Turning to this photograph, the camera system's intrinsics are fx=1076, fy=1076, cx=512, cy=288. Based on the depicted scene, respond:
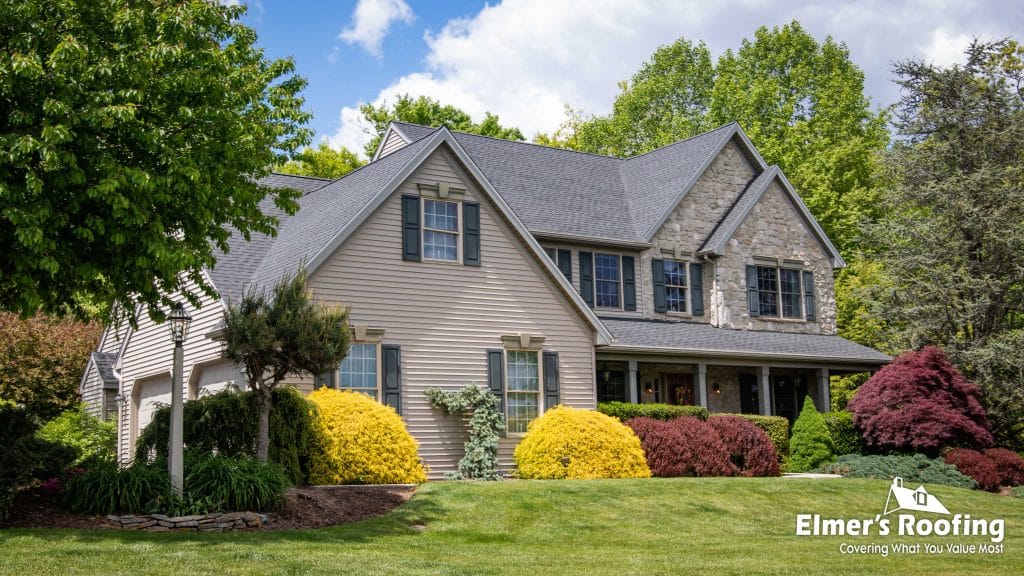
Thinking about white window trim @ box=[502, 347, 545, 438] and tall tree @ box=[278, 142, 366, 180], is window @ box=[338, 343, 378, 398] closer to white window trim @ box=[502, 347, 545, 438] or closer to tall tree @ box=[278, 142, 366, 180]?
white window trim @ box=[502, 347, 545, 438]

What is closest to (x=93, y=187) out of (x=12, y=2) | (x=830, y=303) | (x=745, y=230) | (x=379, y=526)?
(x=12, y=2)

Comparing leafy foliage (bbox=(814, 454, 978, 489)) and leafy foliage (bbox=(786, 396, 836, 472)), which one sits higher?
leafy foliage (bbox=(786, 396, 836, 472))

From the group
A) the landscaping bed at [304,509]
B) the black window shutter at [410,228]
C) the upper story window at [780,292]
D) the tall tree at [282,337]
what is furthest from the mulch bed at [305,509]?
the upper story window at [780,292]

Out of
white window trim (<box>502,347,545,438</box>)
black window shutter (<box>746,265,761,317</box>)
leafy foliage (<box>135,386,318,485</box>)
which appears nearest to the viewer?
leafy foliage (<box>135,386,318,485</box>)

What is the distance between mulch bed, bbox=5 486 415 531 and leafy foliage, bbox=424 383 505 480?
326 cm

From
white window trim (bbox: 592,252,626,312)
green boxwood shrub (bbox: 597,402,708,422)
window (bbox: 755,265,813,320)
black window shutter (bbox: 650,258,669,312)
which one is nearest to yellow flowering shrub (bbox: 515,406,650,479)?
green boxwood shrub (bbox: 597,402,708,422)

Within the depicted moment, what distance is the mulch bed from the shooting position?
13422 millimetres

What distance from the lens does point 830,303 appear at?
31.6 m

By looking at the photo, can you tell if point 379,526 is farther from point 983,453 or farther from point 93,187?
point 983,453

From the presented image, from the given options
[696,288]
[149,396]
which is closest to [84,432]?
[149,396]

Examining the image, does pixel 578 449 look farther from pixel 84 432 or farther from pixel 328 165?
pixel 328 165

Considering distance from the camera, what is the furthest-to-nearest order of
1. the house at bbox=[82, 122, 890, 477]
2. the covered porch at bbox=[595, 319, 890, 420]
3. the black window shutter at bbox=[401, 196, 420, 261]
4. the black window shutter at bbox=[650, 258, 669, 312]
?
the black window shutter at bbox=[650, 258, 669, 312] < the covered porch at bbox=[595, 319, 890, 420] < the black window shutter at bbox=[401, 196, 420, 261] < the house at bbox=[82, 122, 890, 477]

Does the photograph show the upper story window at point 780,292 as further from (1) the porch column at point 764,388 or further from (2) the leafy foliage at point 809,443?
(2) the leafy foliage at point 809,443

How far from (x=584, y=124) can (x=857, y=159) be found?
14.1 m
